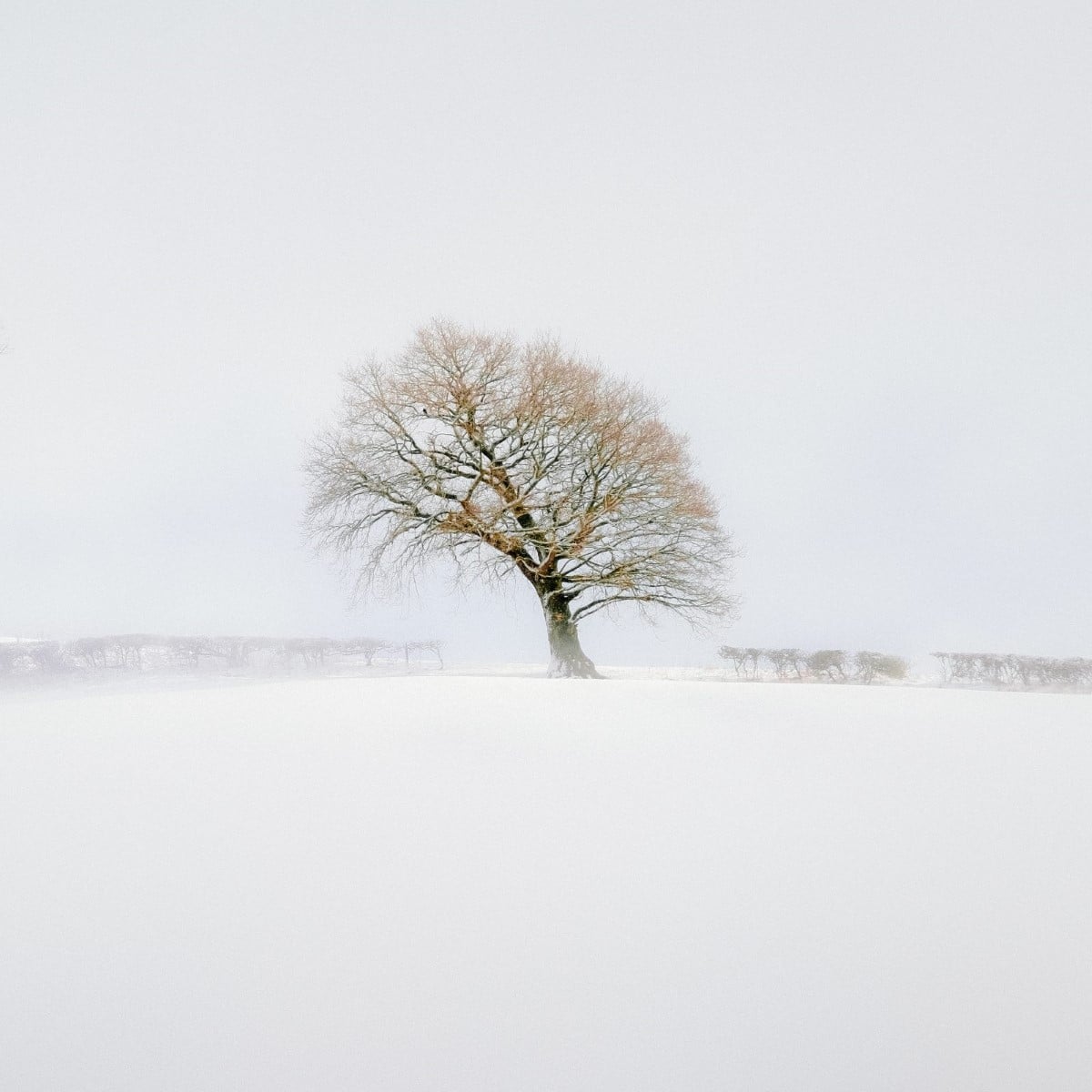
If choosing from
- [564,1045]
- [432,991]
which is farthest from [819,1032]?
[432,991]

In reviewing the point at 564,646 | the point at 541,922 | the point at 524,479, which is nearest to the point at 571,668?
the point at 564,646

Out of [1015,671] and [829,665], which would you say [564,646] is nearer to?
[829,665]

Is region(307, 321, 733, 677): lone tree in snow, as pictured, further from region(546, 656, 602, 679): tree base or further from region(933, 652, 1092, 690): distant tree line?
region(933, 652, 1092, 690): distant tree line

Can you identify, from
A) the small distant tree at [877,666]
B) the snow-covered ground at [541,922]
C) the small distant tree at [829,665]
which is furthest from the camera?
the small distant tree at [829,665]

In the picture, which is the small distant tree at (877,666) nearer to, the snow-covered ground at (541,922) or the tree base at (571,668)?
the tree base at (571,668)

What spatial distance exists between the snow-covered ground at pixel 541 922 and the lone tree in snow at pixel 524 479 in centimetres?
442

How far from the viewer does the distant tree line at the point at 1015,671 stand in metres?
4.46

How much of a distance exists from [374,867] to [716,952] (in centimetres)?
55

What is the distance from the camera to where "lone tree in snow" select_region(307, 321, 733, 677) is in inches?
243

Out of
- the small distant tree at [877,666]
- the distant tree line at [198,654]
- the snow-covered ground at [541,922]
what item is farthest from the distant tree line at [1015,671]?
the distant tree line at [198,654]

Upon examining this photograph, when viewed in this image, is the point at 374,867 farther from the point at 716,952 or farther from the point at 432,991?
the point at 716,952

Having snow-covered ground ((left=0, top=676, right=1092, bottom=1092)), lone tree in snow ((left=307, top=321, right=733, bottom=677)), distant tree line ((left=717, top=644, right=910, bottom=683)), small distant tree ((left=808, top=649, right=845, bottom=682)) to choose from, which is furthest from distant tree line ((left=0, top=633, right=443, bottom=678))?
snow-covered ground ((left=0, top=676, right=1092, bottom=1092))

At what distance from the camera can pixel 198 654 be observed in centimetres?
518

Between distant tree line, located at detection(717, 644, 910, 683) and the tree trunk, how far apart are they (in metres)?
1.35
